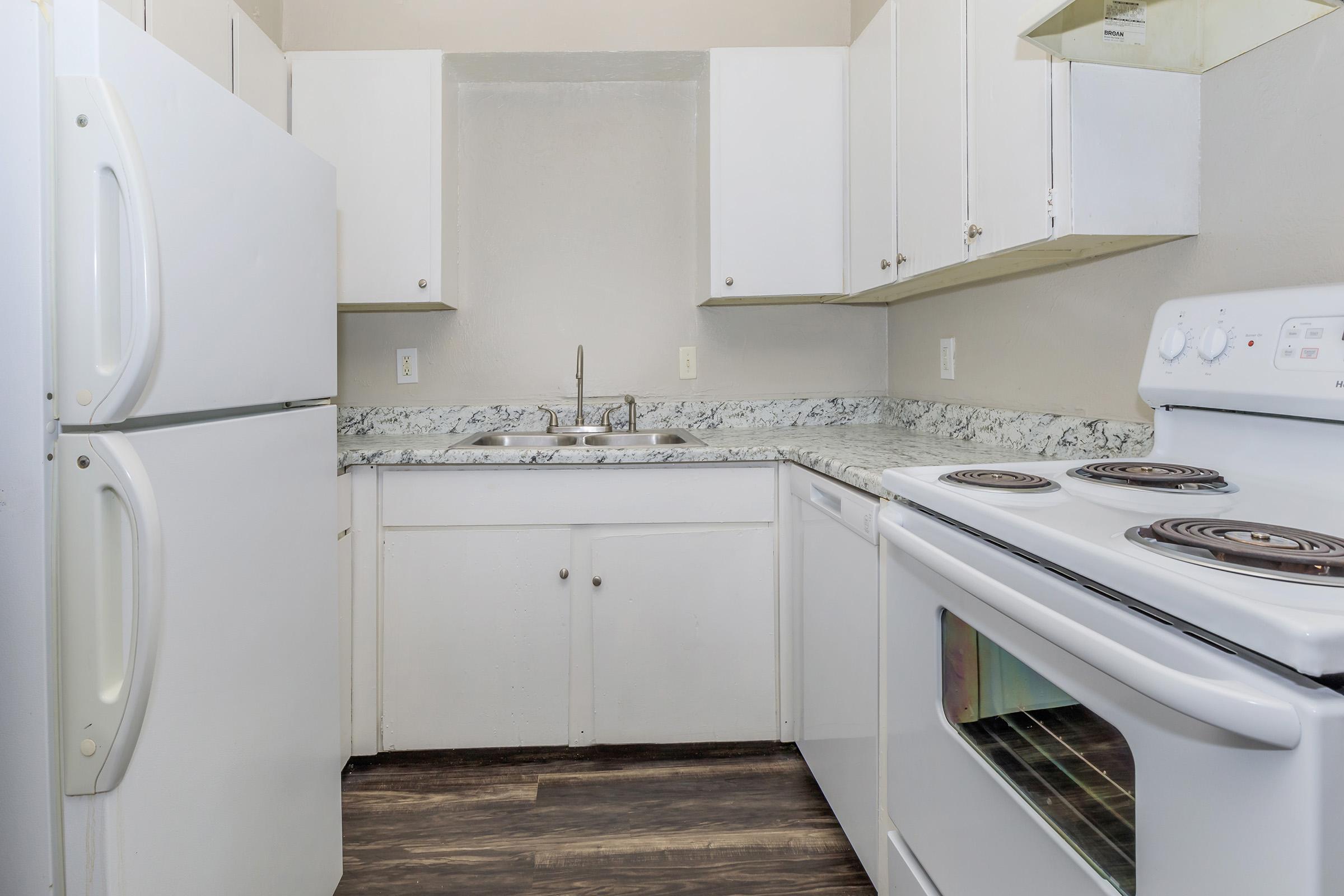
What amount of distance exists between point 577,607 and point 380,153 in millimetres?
1394

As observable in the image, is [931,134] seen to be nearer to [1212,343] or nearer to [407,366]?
[1212,343]

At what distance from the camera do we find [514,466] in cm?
198

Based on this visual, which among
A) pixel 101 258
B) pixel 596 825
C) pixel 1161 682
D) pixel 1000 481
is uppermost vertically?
pixel 101 258

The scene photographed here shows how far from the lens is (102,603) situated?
0.84m

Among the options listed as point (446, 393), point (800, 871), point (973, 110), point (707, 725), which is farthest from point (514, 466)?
point (973, 110)

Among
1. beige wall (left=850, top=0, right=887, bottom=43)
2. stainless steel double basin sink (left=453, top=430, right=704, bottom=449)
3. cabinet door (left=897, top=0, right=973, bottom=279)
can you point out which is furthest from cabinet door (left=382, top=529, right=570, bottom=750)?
beige wall (left=850, top=0, right=887, bottom=43)

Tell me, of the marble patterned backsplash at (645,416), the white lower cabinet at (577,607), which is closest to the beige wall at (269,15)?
the marble patterned backsplash at (645,416)

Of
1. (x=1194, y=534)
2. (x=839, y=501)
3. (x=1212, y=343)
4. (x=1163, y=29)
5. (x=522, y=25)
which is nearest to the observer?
(x=1194, y=534)

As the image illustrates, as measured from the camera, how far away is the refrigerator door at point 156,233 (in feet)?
2.62

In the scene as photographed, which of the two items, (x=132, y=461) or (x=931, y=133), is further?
(x=931, y=133)

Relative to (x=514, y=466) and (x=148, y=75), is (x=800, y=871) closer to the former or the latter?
(x=514, y=466)

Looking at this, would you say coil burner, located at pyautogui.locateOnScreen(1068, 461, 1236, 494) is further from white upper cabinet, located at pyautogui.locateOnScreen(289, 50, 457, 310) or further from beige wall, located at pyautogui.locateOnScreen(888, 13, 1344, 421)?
white upper cabinet, located at pyautogui.locateOnScreen(289, 50, 457, 310)

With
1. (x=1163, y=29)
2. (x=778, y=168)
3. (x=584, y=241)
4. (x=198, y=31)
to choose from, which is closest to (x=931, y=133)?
(x=1163, y=29)

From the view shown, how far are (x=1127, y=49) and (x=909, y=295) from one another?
121cm
